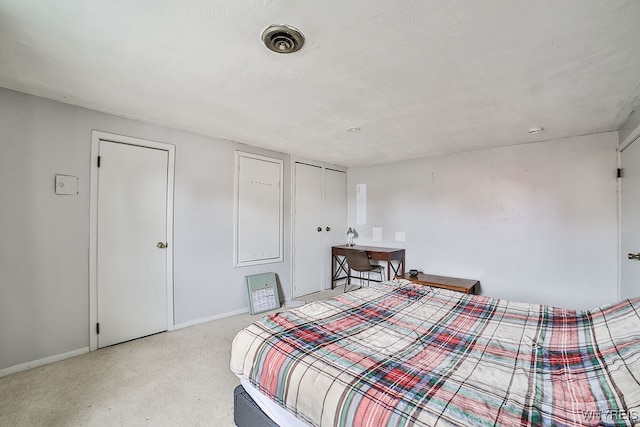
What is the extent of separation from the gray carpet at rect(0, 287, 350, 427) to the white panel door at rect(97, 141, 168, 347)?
25cm

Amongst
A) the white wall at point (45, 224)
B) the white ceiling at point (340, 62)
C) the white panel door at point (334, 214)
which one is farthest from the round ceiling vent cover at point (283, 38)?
the white panel door at point (334, 214)

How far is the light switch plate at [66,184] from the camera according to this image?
2.36 meters

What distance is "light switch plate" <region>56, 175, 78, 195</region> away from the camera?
2.36 m

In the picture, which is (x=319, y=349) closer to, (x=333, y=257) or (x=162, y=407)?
(x=162, y=407)

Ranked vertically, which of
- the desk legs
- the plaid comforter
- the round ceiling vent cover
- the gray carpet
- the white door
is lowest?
the gray carpet

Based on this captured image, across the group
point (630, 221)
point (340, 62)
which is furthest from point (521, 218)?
point (340, 62)

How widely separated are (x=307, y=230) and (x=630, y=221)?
3.55m

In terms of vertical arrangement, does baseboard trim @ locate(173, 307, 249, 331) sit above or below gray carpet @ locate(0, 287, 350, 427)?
above

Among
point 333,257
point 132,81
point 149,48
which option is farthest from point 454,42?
point 333,257

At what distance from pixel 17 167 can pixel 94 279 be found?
1.07m

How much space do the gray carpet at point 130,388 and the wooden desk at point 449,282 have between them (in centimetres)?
248

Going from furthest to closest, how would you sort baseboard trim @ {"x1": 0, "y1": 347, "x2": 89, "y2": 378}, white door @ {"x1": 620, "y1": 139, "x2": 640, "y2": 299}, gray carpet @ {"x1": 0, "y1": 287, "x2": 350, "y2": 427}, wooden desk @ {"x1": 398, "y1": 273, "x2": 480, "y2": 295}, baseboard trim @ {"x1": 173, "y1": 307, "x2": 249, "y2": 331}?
wooden desk @ {"x1": 398, "y1": 273, "x2": 480, "y2": 295}
baseboard trim @ {"x1": 173, "y1": 307, "x2": 249, "y2": 331}
white door @ {"x1": 620, "y1": 139, "x2": 640, "y2": 299}
baseboard trim @ {"x1": 0, "y1": 347, "x2": 89, "y2": 378}
gray carpet @ {"x1": 0, "y1": 287, "x2": 350, "y2": 427}

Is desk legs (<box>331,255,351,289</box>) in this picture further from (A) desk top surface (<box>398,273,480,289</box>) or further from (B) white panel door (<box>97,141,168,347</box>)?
(B) white panel door (<box>97,141,168,347</box>)

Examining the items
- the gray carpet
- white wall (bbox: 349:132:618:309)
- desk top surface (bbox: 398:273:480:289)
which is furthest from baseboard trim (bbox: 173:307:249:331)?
white wall (bbox: 349:132:618:309)
